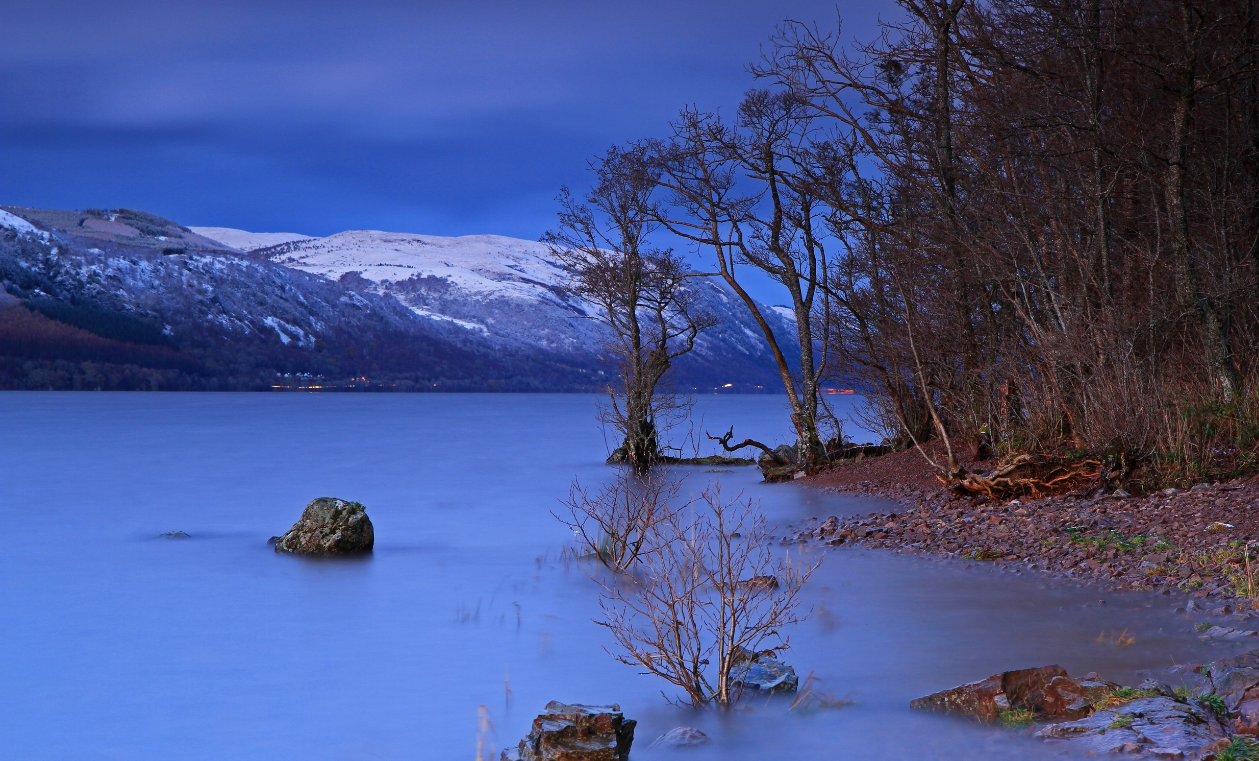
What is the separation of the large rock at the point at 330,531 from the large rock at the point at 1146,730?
10.5 meters

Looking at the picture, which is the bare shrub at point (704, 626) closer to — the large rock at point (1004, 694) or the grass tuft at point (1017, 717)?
the large rock at point (1004, 694)

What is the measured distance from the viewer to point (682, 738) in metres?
5.89

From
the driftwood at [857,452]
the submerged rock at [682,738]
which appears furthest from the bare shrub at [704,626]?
the driftwood at [857,452]

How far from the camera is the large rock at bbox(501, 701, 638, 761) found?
524 cm

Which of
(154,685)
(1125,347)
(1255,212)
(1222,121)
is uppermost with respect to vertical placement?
(1222,121)

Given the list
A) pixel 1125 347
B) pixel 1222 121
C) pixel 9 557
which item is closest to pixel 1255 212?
pixel 1222 121

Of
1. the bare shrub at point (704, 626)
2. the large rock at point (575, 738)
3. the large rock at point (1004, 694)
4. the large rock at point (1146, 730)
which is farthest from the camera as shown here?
the bare shrub at point (704, 626)

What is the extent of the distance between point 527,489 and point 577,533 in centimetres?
1041

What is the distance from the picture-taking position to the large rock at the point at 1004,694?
18.6ft

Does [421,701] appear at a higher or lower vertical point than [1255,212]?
lower

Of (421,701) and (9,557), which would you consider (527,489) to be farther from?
(421,701)

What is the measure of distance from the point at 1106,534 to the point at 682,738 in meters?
6.77

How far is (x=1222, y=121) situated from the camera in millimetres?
15828

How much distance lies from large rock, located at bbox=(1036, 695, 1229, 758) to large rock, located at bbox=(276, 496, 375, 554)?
415 inches
